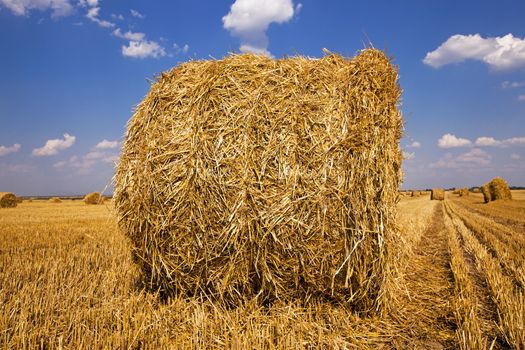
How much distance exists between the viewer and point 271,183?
3617 millimetres

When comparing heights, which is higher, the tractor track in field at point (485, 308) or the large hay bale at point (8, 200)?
the large hay bale at point (8, 200)

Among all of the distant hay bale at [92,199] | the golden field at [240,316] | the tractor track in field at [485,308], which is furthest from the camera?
the distant hay bale at [92,199]

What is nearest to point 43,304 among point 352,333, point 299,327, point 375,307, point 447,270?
point 299,327

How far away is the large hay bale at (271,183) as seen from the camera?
3.58 meters

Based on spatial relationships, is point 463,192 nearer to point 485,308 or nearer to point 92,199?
point 92,199

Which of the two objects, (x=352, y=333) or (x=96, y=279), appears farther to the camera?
(x=96, y=279)

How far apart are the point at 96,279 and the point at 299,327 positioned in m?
3.06

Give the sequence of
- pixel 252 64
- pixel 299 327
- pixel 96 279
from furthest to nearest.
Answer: pixel 96 279, pixel 252 64, pixel 299 327

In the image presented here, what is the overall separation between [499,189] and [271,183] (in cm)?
2613

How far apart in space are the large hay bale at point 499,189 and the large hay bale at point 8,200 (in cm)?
3021

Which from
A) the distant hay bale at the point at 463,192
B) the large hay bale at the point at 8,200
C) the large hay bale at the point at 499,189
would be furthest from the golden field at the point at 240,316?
the distant hay bale at the point at 463,192

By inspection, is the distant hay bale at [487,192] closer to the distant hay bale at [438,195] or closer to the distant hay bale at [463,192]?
the distant hay bale at [438,195]

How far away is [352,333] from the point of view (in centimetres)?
347

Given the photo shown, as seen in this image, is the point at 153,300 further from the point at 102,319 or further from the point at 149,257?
the point at 102,319
